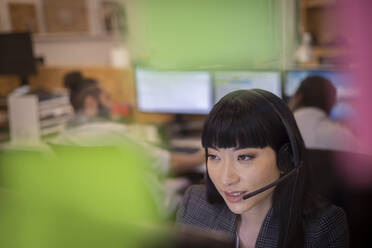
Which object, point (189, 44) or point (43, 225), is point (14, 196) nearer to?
point (43, 225)

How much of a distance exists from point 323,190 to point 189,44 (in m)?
2.72

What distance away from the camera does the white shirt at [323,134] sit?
1.87m

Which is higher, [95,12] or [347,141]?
[95,12]

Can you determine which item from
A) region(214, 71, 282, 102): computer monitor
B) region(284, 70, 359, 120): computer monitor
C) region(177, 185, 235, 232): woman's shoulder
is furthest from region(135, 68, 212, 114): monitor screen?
region(177, 185, 235, 232): woman's shoulder

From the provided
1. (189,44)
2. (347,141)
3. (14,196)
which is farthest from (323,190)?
(189,44)

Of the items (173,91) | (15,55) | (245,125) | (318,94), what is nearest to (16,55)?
(15,55)

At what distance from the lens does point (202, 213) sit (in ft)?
3.25

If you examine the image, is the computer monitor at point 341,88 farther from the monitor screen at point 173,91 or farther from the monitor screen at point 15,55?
the monitor screen at point 15,55

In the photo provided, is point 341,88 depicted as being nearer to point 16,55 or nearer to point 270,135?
point 270,135

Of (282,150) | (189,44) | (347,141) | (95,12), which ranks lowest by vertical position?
(347,141)

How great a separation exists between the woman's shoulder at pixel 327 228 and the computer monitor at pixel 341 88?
121cm

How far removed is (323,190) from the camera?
146cm

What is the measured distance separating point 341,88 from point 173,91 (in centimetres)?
99

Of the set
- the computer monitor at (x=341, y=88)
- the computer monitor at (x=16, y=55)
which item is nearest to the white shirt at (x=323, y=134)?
the computer monitor at (x=341, y=88)
